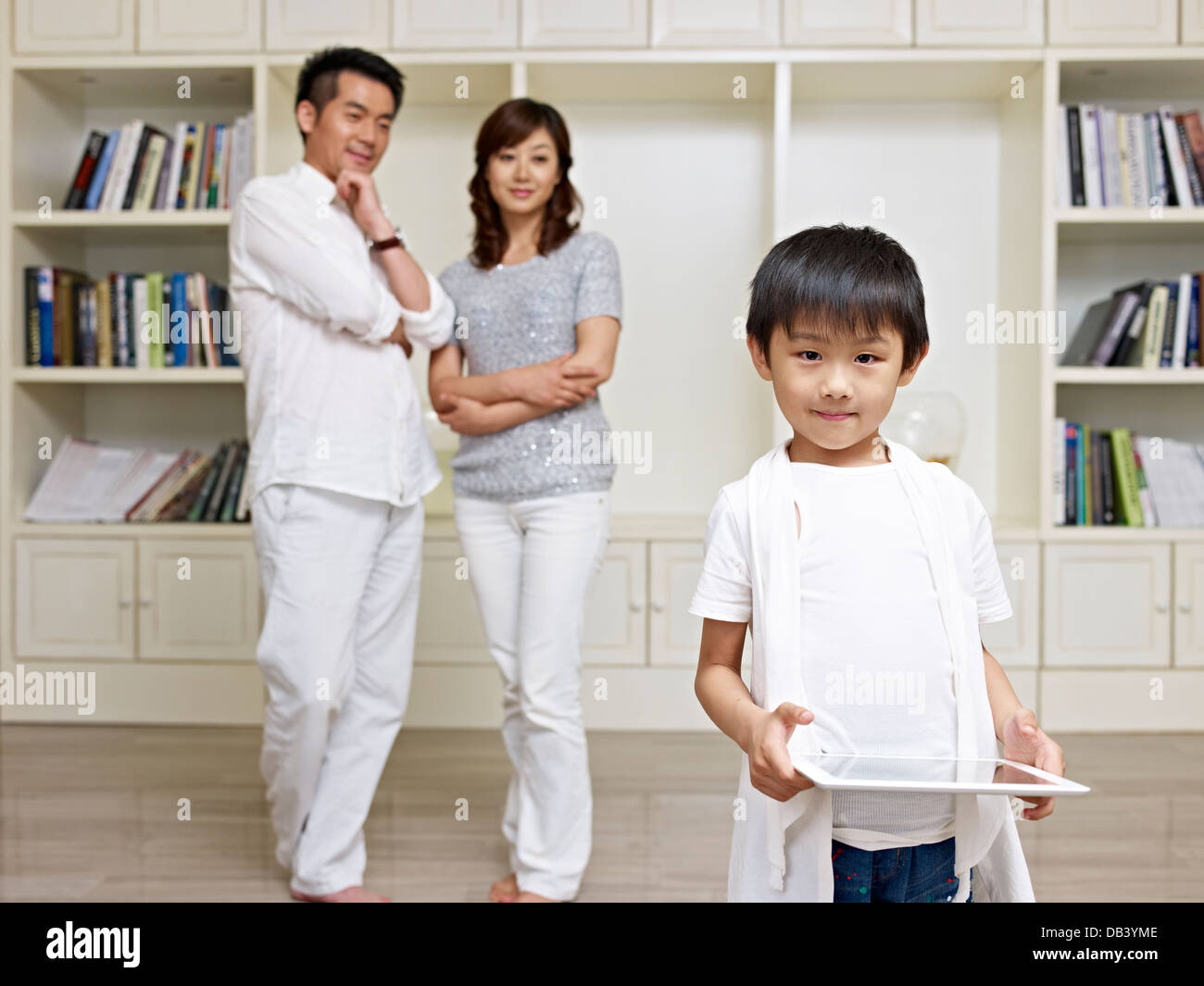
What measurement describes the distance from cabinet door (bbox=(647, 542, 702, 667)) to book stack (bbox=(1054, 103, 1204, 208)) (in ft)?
4.73

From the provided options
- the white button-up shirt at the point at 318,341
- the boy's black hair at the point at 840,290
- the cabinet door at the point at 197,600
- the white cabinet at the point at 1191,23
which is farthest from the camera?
the cabinet door at the point at 197,600

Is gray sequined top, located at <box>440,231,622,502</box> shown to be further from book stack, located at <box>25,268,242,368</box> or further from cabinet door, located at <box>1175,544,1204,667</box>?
→ cabinet door, located at <box>1175,544,1204,667</box>

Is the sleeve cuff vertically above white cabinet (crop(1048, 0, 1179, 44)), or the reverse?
white cabinet (crop(1048, 0, 1179, 44))

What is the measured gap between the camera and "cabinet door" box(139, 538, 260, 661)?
282cm

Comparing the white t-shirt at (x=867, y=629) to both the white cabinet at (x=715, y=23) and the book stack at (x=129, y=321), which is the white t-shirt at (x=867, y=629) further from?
the book stack at (x=129, y=321)

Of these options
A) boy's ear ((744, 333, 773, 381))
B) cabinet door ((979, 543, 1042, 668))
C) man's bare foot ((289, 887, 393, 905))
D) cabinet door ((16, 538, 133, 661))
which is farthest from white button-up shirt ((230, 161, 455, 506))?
cabinet door ((979, 543, 1042, 668))

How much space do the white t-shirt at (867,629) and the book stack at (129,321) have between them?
239cm

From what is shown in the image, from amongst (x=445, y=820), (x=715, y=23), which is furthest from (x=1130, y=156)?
(x=445, y=820)

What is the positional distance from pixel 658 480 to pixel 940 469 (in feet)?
7.59

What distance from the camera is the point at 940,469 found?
883mm

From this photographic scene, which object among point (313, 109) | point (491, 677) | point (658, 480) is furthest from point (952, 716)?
point (658, 480)

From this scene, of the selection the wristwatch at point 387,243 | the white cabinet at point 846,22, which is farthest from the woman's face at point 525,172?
the white cabinet at point 846,22

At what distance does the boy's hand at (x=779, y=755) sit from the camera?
710mm
